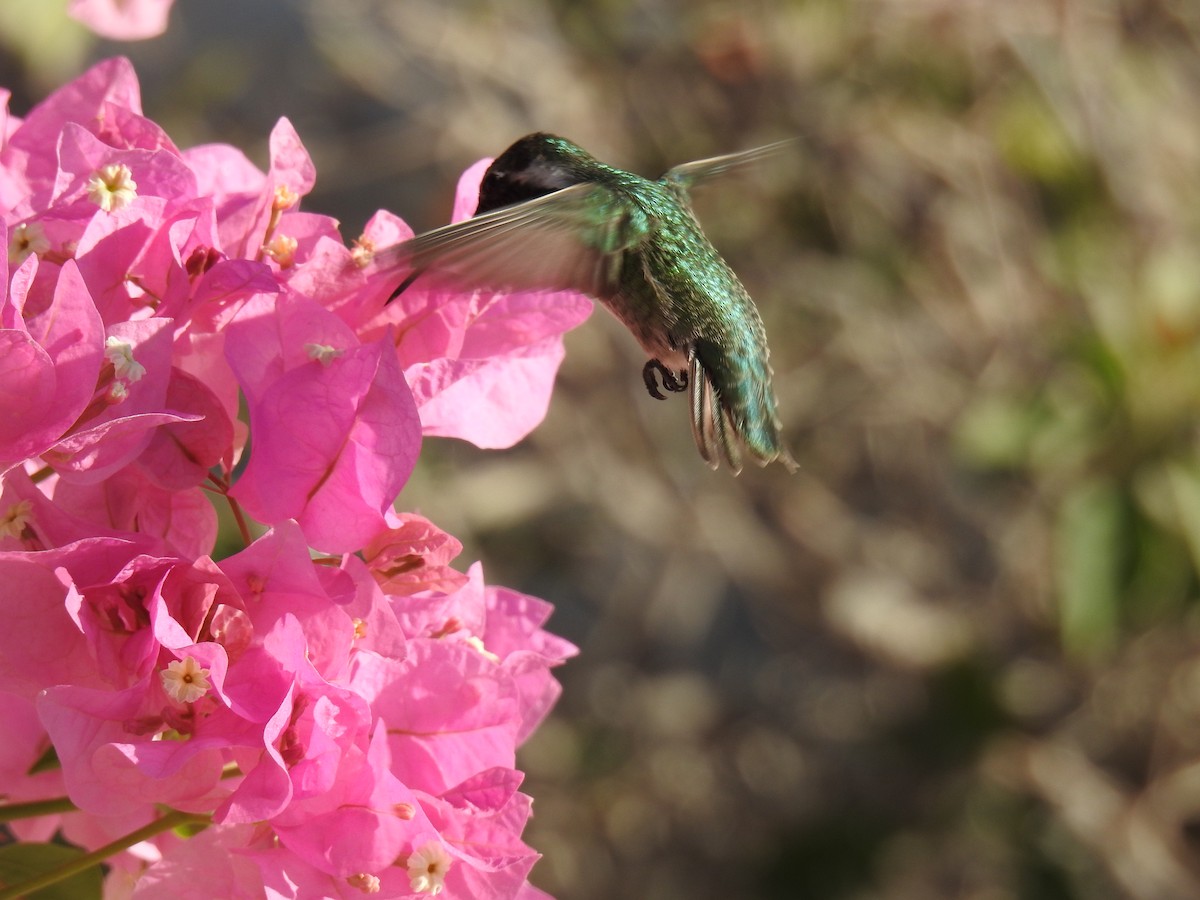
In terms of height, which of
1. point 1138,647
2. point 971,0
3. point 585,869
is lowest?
point 585,869

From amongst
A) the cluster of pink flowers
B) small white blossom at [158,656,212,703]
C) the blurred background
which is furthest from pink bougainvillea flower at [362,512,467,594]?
the blurred background

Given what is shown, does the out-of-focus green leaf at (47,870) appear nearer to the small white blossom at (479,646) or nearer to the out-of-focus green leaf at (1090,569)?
the small white blossom at (479,646)

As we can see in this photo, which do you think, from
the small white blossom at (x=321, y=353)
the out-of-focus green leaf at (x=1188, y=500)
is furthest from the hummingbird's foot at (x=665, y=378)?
the out-of-focus green leaf at (x=1188, y=500)

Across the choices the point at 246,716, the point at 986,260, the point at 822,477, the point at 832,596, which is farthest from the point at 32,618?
the point at 822,477

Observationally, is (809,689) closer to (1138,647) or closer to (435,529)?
(1138,647)

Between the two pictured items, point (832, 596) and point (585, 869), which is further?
point (585, 869)

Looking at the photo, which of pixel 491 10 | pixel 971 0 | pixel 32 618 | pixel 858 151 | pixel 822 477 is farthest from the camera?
pixel 822 477

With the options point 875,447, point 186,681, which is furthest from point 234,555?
point 875,447

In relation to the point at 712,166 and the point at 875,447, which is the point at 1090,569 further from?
the point at 712,166
